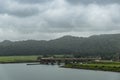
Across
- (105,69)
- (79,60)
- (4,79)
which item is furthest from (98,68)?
(79,60)

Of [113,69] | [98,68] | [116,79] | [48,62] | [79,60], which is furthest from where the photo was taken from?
[48,62]

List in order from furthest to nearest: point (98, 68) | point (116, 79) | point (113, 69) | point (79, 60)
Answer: point (79, 60), point (98, 68), point (113, 69), point (116, 79)

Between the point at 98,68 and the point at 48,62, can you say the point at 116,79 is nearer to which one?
the point at 98,68

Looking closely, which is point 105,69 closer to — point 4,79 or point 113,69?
point 113,69

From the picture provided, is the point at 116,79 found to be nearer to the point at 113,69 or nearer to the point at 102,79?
the point at 102,79

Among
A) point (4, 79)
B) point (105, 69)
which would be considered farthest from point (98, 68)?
point (4, 79)

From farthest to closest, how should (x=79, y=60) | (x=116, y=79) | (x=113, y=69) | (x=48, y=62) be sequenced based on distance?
(x=48, y=62) → (x=79, y=60) → (x=113, y=69) → (x=116, y=79)

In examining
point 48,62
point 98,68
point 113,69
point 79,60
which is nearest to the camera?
point 113,69

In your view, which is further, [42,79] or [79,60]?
[79,60]

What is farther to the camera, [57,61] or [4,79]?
[57,61]
